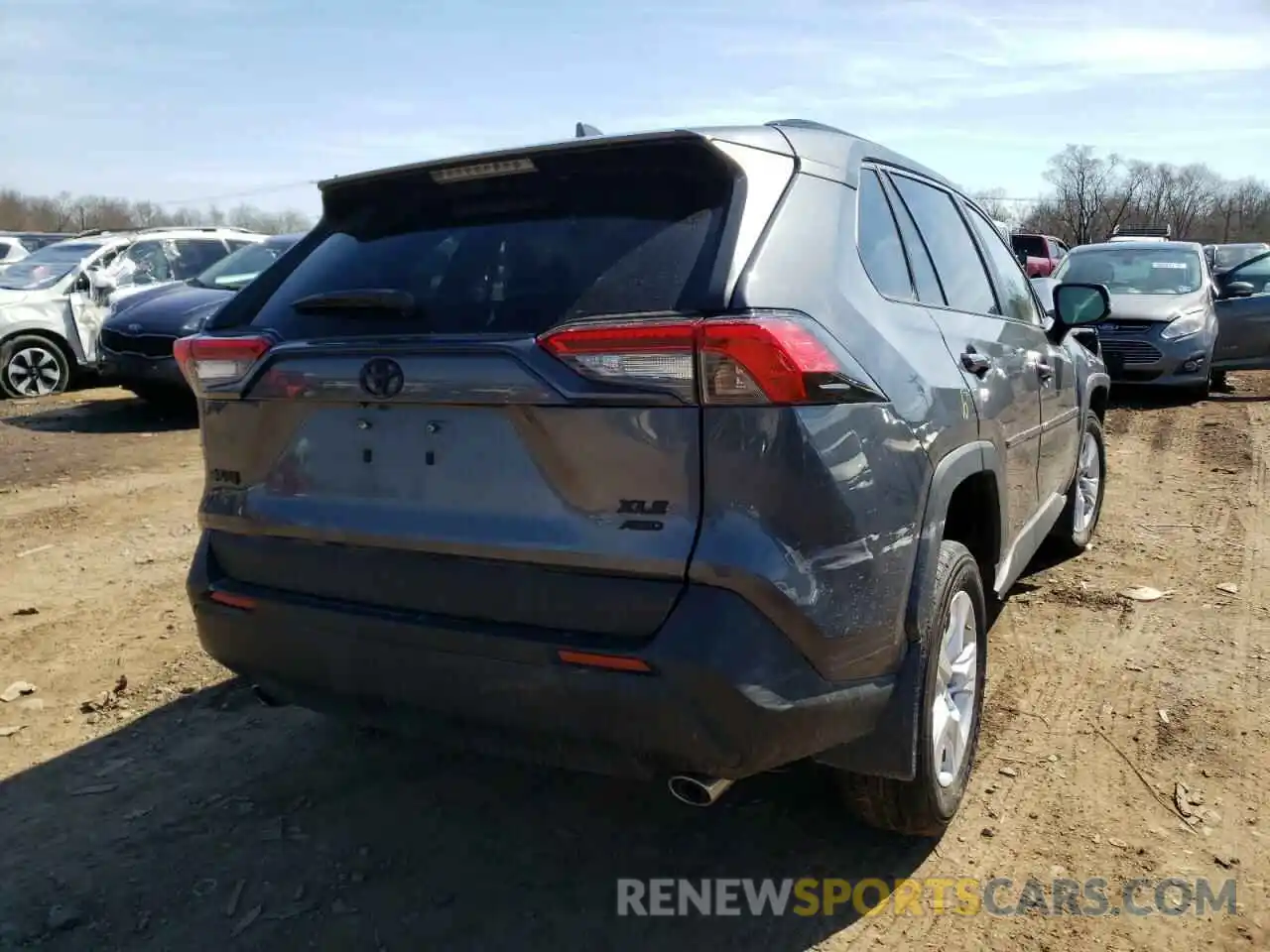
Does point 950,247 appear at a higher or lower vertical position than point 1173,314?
higher

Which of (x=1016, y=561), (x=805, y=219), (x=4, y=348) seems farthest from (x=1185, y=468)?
(x=4, y=348)

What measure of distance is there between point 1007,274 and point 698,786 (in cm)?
293

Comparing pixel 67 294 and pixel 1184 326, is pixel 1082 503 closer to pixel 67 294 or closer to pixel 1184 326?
pixel 1184 326

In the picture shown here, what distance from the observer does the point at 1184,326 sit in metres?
10.7

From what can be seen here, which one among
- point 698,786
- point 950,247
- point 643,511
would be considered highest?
point 950,247

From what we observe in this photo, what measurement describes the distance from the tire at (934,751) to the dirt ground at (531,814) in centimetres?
15

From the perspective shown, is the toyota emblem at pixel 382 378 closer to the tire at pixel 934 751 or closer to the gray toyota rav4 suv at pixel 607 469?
the gray toyota rav4 suv at pixel 607 469

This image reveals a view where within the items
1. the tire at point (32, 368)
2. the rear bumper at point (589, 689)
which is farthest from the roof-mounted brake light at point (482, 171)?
the tire at point (32, 368)

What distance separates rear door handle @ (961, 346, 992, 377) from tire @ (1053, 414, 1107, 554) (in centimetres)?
198

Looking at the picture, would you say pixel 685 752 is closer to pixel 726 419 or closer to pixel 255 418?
pixel 726 419

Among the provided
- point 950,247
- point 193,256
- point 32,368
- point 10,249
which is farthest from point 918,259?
point 10,249

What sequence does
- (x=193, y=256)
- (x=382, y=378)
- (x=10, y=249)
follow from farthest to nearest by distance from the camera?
(x=10, y=249) < (x=193, y=256) < (x=382, y=378)

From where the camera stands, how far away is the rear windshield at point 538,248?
2240 millimetres

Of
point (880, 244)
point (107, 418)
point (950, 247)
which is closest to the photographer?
point (880, 244)
